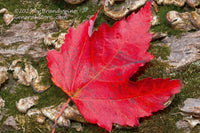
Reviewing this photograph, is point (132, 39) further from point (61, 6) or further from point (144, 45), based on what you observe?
point (61, 6)

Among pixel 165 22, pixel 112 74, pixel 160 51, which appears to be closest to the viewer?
pixel 112 74

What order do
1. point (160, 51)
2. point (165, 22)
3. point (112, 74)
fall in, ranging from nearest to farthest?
point (112, 74) → point (160, 51) → point (165, 22)

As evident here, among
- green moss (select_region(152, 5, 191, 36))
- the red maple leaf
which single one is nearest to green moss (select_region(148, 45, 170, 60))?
green moss (select_region(152, 5, 191, 36))

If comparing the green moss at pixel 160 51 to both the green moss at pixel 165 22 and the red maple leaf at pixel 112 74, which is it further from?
the red maple leaf at pixel 112 74

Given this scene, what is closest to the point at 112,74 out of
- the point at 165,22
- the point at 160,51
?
the point at 160,51

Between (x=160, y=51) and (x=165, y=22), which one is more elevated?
(x=165, y=22)

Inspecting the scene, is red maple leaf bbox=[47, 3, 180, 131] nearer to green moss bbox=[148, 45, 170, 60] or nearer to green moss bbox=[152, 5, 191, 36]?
green moss bbox=[148, 45, 170, 60]

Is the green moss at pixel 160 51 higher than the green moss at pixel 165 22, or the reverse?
the green moss at pixel 165 22

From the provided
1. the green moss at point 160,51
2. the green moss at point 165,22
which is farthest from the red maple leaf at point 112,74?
the green moss at point 165,22

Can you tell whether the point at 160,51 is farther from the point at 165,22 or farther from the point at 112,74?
the point at 112,74
